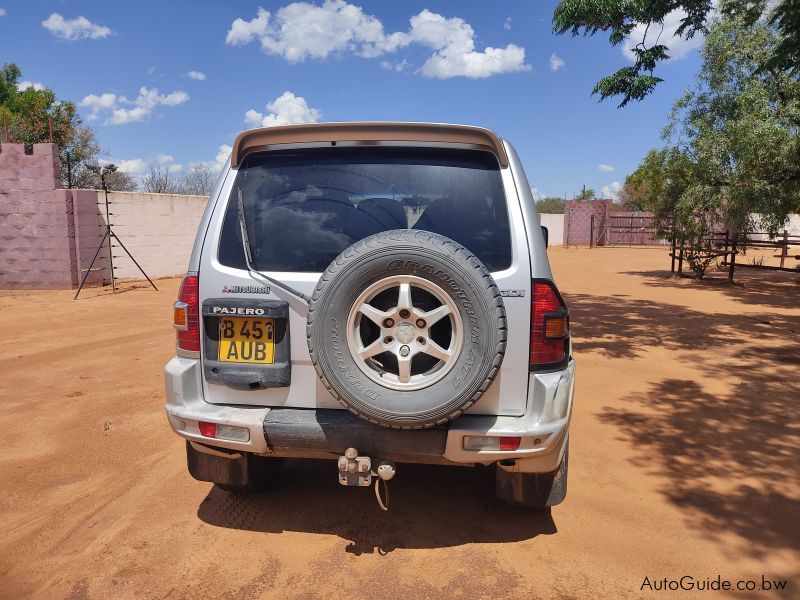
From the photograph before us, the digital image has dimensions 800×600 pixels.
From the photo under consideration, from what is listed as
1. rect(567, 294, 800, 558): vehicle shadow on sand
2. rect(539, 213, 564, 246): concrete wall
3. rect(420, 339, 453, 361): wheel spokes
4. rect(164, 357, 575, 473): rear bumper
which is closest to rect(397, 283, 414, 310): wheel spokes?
rect(420, 339, 453, 361): wheel spokes

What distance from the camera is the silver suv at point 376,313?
2438mm

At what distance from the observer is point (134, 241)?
1469cm

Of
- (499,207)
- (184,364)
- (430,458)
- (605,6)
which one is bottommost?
(430,458)

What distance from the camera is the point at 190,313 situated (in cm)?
282

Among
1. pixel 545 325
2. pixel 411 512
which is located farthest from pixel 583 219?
pixel 545 325

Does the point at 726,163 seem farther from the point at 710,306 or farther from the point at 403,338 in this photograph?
the point at 403,338

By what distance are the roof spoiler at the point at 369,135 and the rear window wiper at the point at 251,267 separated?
244 mm

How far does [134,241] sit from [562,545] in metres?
14.1

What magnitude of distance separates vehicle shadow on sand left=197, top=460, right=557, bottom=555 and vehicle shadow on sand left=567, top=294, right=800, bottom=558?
Answer: 3.32ft

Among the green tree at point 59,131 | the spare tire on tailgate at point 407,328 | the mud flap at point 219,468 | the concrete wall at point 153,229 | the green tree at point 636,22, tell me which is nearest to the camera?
the spare tire on tailgate at point 407,328

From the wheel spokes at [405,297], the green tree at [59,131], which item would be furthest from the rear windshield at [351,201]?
the green tree at [59,131]

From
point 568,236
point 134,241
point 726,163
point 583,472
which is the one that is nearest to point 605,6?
point 726,163

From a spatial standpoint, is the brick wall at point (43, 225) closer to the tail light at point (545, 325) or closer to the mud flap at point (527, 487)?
the mud flap at point (527, 487)

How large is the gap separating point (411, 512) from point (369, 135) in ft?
6.67
